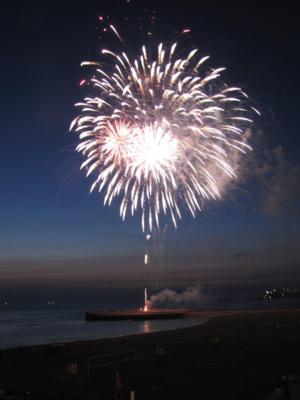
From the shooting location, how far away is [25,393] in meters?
26.2

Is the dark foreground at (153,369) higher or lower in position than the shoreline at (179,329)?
higher

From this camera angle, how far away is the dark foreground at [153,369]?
1121 inches

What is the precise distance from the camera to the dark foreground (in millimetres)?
28484

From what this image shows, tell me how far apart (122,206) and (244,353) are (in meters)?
19.3

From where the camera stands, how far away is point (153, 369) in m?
35.7

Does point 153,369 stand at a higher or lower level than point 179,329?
higher

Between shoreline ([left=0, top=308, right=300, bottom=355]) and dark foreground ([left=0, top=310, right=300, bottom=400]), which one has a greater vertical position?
dark foreground ([left=0, top=310, right=300, bottom=400])

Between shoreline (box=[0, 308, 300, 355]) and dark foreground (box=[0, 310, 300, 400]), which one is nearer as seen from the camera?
dark foreground (box=[0, 310, 300, 400])

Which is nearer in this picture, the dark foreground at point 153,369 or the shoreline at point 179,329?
the dark foreground at point 153,369

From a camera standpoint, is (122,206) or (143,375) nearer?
(143,375)

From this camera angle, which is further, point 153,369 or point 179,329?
point 179,329

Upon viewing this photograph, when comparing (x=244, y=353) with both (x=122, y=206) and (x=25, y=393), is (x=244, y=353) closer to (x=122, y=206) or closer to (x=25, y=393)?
(x=122, y=206)

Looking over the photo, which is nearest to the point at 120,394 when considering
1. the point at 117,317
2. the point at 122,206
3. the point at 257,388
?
the point at 257,388

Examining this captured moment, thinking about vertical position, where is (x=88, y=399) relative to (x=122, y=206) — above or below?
Result: below
